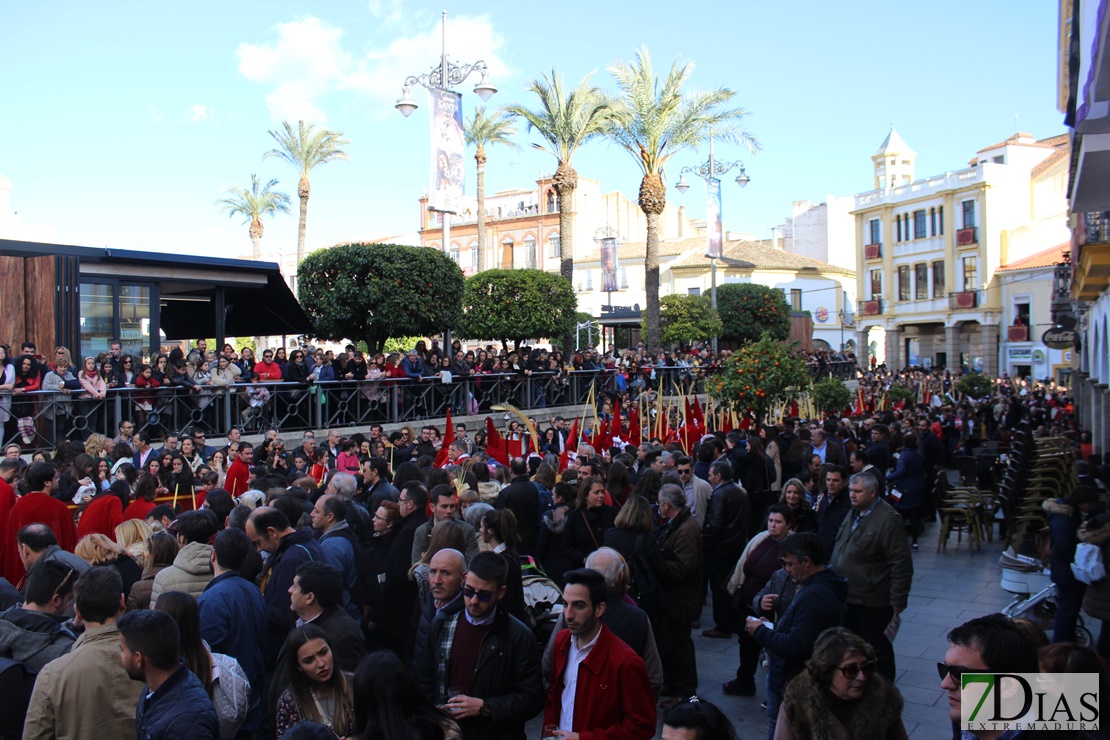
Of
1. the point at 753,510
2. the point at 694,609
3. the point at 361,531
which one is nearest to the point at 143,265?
the point at 361,531

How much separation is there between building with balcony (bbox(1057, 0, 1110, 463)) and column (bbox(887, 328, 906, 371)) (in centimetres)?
2542

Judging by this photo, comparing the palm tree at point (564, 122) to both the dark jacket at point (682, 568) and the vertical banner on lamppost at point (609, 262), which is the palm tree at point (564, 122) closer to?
the vertical banner on lamppost at point (609, 262)

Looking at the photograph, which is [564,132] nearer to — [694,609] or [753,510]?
[753,510]

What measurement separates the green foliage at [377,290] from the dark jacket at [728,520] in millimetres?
10904

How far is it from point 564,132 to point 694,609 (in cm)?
2611

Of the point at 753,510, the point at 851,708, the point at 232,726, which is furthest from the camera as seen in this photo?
the point at 753,510

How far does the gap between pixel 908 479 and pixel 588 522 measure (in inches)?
250

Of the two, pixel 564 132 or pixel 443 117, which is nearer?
pixel 443 117

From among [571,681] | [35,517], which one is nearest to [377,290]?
[35,517]

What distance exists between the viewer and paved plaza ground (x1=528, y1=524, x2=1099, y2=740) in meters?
6.04

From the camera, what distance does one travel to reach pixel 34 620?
158 inches

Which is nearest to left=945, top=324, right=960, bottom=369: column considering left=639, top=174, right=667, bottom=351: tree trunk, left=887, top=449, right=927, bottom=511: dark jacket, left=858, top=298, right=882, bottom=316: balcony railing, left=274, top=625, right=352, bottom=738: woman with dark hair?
left=858, top=298, right=882, bottom=316: balcony railing

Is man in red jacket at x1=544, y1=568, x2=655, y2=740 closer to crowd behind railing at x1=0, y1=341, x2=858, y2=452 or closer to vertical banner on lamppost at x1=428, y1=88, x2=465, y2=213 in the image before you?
crowd behind railing at x1=0, y1=341, x2=858, y2=452

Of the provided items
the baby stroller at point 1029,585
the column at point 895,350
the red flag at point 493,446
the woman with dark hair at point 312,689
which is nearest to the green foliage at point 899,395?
the red flag at point 493,446
